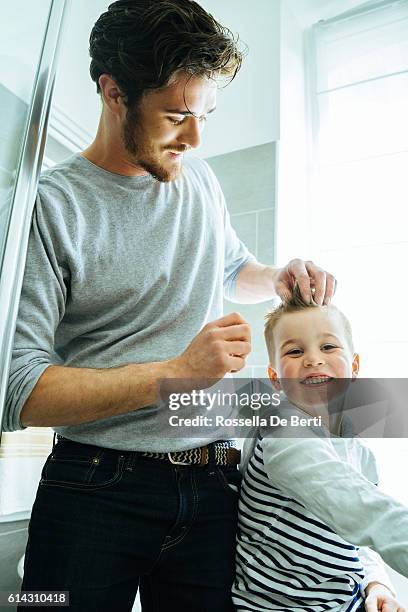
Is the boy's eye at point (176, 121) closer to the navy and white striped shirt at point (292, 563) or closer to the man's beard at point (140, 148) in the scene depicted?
the man's beard at point (140, 148)

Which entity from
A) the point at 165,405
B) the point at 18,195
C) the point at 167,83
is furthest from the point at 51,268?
the point at 167,83

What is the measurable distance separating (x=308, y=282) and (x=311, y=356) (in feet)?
0.43

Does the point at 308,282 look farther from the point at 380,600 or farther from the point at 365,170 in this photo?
the point at 365,170

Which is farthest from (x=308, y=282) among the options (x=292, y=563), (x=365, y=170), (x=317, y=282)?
(x=365, y=170)

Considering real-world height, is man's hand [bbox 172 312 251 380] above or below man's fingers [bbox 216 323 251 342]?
below

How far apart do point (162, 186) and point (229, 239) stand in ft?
0.72

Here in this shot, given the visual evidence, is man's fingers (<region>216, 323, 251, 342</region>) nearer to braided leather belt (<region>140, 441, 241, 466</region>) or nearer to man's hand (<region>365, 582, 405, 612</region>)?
braided leather belt (<region>140, 441, 241, 466</region>)

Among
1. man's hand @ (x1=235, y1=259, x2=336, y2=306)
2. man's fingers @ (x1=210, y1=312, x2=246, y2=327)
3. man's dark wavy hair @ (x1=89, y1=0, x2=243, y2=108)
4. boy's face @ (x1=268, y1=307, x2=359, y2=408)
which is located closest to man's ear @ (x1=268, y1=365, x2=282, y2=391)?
boy's face @ (x1=268, y1=307, x2=359, y2=408)

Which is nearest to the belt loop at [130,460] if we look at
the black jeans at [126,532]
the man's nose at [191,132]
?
the black jeans at [126,532]

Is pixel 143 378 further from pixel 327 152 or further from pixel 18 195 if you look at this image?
pixel 327 152

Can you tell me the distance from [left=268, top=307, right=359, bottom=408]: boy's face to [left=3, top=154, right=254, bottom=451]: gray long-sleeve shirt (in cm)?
15

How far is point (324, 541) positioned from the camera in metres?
0.74

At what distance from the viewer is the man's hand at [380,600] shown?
74cm

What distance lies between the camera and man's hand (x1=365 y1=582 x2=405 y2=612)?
0.74m
